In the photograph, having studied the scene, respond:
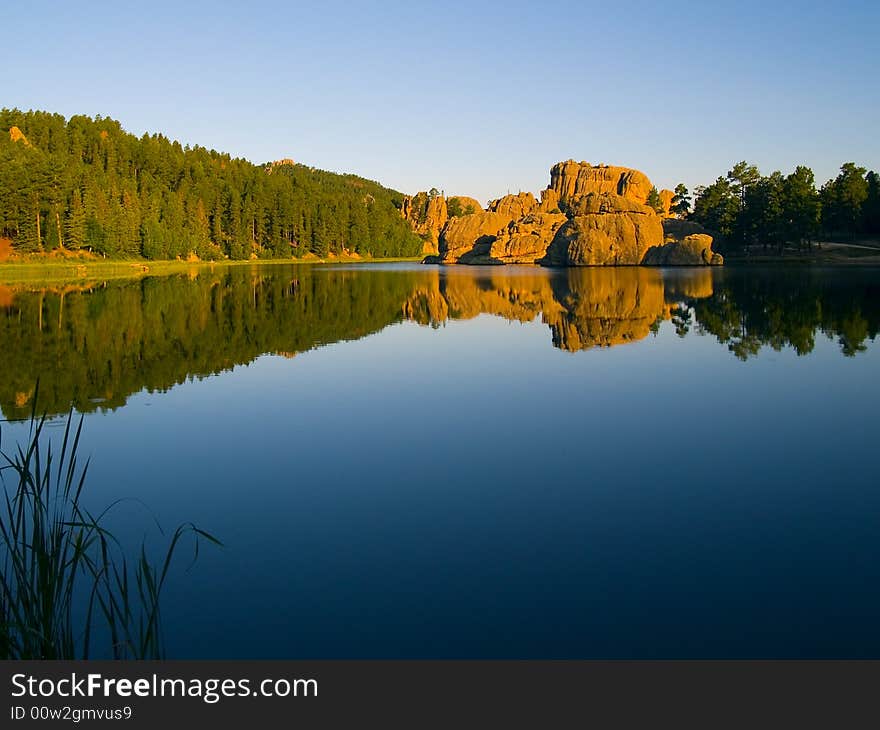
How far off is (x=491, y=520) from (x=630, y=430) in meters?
4.50

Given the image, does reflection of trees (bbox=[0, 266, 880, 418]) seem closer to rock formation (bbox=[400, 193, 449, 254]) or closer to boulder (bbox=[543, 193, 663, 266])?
boulder (bbox=[543, 193, 663, 266])

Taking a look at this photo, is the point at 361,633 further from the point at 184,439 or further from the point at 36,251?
the point at 36,251

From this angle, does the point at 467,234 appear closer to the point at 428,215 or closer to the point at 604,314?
the point at 428,215

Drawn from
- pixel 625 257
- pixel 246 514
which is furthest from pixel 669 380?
pixel 625 257

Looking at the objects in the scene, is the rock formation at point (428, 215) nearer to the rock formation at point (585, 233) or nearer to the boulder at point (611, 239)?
the rock formation at point (585, 233)

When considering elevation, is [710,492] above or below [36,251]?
below

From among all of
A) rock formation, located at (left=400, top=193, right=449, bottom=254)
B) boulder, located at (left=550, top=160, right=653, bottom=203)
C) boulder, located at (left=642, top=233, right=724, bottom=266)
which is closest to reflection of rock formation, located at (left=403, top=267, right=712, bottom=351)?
boulder, located at (left=642, top=233, right=724, bottom=266)

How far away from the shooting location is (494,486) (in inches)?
354

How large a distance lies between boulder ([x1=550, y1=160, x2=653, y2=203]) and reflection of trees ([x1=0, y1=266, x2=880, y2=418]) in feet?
343

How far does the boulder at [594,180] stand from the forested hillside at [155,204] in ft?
Answer: 112

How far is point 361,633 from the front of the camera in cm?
558

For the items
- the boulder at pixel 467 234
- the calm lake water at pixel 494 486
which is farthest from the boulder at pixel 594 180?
the calm lake water at pixel 494 486

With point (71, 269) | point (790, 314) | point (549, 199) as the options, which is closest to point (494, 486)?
point (790, 314)

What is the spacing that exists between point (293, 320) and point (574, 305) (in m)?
13.0
